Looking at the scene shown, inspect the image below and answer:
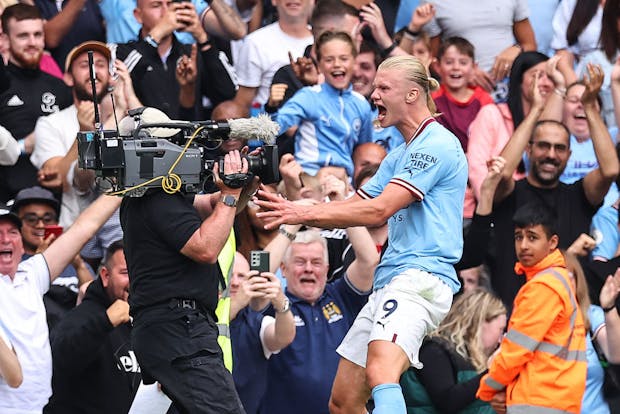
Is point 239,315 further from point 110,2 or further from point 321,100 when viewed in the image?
point 110,2

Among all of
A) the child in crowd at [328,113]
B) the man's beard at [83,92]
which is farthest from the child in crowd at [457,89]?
the man's beard at [83,92]

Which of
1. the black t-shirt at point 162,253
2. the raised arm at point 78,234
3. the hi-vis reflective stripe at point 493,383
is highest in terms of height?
the black t-shirt at point 162,253

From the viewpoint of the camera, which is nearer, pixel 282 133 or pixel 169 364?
pixel 169 364

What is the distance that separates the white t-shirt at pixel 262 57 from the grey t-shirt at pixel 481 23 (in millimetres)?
1547

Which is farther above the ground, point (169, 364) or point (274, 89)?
point (274, 89)

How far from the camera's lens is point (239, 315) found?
9.67 m

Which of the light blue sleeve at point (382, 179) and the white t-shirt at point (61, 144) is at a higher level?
the light blue sleeve at point (382, 179)

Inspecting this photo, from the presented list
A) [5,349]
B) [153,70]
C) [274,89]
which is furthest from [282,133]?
[5,349]

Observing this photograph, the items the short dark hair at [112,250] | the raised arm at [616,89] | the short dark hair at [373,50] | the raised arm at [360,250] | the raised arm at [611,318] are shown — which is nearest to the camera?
the short dark hair at [112,250]

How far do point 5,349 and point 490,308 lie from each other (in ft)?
11.6

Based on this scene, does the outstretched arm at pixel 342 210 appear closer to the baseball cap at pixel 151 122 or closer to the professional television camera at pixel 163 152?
the professional television camera at pixel 163 152

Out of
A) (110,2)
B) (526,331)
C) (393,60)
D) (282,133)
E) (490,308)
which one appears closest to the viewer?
(393,60)

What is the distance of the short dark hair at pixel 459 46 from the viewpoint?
1275 centimetres

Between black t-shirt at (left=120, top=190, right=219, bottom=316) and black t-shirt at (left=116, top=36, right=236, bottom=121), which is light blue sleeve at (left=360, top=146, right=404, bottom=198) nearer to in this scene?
black t-shirt at (left=120, top=190, right=219, bottom=316)
